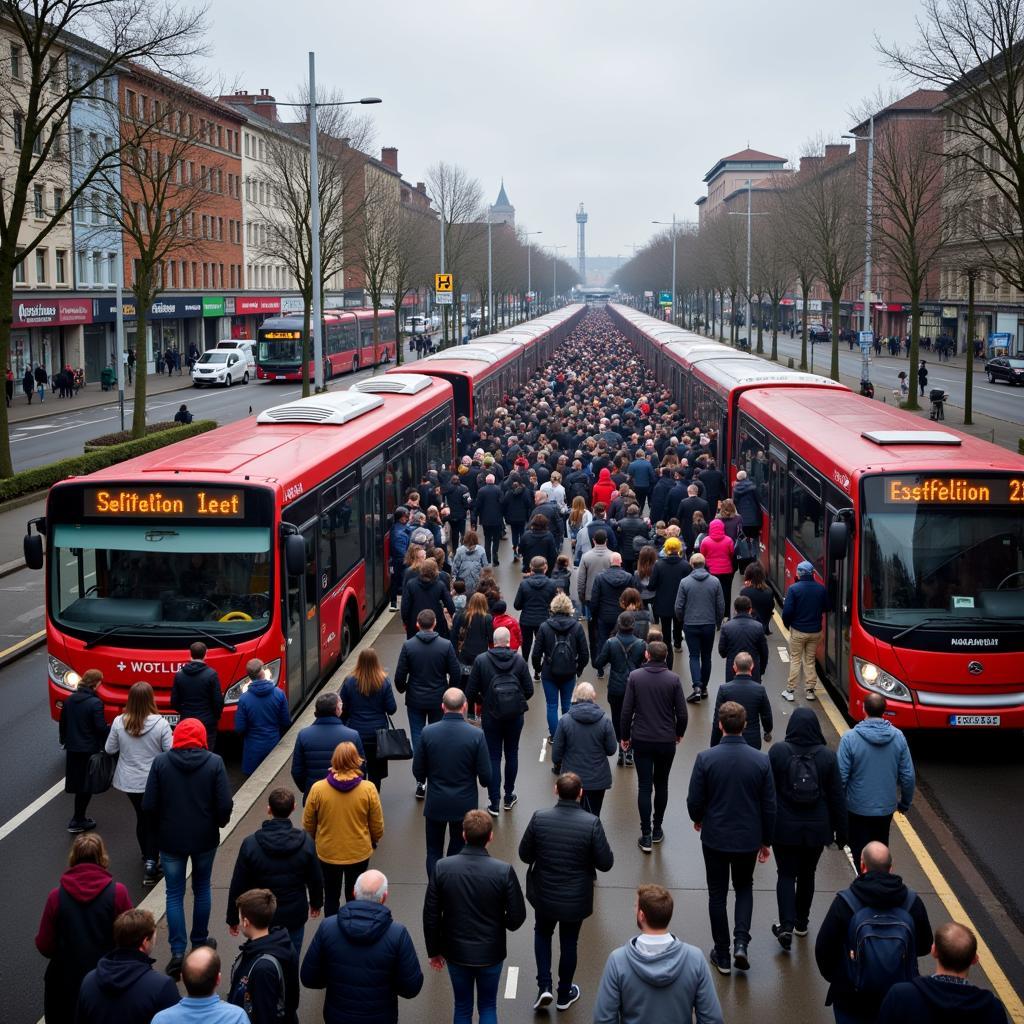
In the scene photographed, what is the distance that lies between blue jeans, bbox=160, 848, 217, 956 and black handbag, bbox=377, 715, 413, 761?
1.70 m

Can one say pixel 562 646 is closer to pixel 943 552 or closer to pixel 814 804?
pixel 943 552

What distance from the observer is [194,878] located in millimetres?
8805

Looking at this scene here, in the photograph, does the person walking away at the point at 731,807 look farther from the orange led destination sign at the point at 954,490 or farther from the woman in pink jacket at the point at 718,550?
the woman in pink jacket at the point at 718,550

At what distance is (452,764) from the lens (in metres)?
8.95

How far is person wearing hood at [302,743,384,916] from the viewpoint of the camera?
26.7 ft

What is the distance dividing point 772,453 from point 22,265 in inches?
1751

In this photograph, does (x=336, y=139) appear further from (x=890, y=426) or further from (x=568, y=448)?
(x=890, y=426)

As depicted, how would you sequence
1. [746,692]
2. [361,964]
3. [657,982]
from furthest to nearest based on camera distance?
[746,692] < [361,964] < [657,982]

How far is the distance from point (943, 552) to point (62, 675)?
786 centimetres

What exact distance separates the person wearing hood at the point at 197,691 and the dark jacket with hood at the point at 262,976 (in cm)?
447

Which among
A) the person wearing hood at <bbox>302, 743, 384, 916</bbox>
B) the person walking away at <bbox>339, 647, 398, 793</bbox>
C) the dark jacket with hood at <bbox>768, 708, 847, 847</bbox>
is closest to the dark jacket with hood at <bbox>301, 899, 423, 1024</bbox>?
the person wearing hood at <bbox>302, 743, 384, 916</bbox>

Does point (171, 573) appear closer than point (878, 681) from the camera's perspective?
Yes

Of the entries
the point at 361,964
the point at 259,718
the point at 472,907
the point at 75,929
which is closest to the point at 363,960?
the point at 361,964

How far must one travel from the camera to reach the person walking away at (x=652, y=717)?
10102 mm
